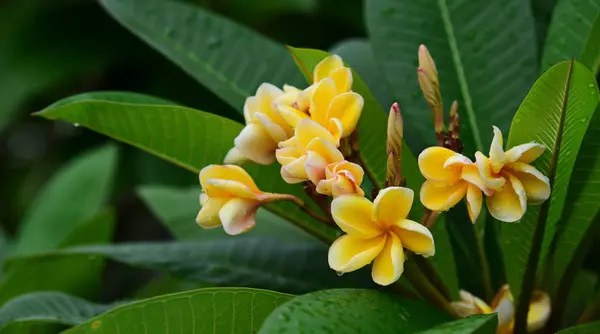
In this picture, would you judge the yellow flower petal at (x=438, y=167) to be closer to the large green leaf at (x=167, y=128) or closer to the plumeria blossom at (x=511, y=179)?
the plumeria blossom at (x=511, y=179)

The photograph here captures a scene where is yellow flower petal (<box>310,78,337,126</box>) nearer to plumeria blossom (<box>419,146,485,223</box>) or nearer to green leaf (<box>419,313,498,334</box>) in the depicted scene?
plumeria blossom (<box>419,146,485,223</box>)

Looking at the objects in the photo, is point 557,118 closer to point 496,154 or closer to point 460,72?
point 496,154

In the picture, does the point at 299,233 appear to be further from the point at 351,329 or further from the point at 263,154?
the point at 351,329

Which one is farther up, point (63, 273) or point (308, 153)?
point (308, 153)

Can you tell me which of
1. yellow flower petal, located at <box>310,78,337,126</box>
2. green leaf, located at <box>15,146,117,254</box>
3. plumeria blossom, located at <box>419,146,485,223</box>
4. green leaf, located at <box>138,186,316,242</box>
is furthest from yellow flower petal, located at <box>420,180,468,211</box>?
green leaf, located at <box>15,146,117,254</box>

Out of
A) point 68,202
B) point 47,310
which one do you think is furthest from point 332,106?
point 68,202

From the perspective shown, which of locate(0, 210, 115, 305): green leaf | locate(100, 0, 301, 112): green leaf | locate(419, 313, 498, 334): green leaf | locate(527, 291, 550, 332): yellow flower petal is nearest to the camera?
locate(419, 313, 498, 334): green leaf
